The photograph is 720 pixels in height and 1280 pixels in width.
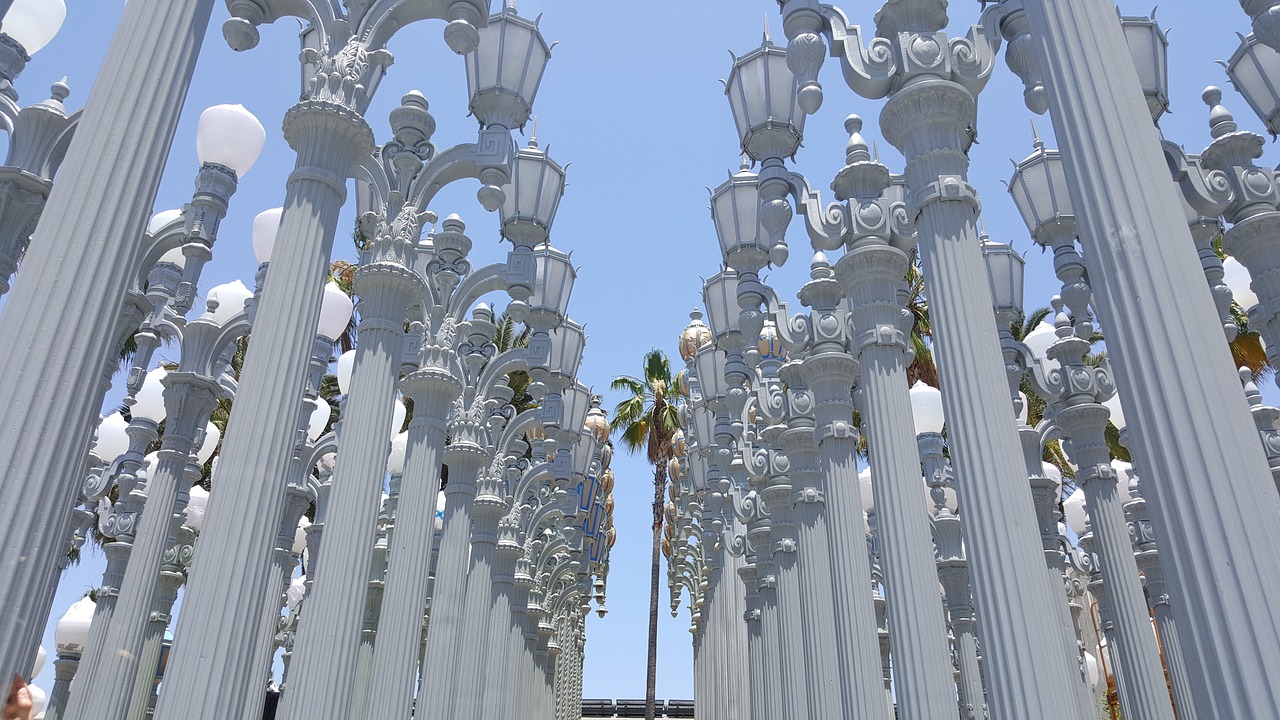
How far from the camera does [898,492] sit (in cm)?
782

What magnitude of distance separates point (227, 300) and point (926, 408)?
9.66 metres

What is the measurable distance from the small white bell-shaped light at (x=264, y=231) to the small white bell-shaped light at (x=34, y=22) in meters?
2.67

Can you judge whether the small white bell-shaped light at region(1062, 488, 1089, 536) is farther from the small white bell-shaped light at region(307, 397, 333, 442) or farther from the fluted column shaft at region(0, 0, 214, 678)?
the fluted column shaft at region(0, 0, 214, 678)

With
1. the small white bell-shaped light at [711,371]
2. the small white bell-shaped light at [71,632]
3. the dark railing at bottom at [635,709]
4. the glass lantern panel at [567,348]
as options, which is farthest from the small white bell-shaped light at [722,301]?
the dark railing at bottom at [635,709]

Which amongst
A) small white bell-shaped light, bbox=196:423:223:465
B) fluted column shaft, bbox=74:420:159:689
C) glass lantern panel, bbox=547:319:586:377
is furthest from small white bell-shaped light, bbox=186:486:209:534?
glass lantern panel, bbox=547:319:586:377

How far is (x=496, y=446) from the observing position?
55.4 ft

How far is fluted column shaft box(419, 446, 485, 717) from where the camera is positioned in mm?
12148

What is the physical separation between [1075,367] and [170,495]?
11.3 metres

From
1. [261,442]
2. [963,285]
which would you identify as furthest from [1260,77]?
[261,442]

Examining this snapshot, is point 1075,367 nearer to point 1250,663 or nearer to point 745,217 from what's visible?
point 745,217

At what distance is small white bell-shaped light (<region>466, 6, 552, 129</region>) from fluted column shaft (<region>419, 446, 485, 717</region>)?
5851 millimetres

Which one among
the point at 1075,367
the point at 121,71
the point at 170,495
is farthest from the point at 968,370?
the point at 170,495

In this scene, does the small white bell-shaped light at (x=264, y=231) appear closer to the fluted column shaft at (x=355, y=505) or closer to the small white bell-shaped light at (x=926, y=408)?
the fluted column shaft at (x=355, y=505)

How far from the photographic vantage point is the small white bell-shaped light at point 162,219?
11391 mm
